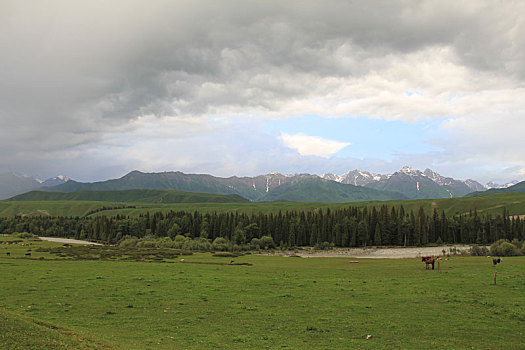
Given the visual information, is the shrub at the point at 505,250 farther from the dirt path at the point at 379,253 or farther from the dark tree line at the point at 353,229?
the dark tree line at the point at 353,229

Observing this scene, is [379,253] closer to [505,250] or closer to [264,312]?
[505,250]

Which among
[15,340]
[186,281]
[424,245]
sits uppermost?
[15,340]

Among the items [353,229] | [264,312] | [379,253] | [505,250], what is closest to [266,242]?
[353,229]

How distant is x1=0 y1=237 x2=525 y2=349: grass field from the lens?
65.8 ft

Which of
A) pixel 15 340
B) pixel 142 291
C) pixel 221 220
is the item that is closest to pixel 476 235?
pixel 221 220

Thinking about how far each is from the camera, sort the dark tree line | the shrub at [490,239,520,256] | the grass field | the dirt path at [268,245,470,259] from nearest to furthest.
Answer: the grass field
the shrub at [490,239,520,256]
the dirt path at [268,245,470,259]
the dark tree line

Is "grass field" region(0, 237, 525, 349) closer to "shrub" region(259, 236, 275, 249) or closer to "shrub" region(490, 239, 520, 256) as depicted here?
"shrub" region(490, 239, 520, 256)

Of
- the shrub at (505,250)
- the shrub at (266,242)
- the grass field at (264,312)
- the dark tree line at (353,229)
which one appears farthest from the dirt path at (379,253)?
the grass field at (264,312)

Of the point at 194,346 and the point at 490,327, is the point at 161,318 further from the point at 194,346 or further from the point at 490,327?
the point at 490,327

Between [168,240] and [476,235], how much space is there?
137 metres

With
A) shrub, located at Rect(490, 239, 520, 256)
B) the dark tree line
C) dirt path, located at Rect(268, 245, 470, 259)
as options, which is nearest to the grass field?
shrub, located at Rect(490, 239, 520, 256)

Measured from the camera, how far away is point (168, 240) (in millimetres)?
144125

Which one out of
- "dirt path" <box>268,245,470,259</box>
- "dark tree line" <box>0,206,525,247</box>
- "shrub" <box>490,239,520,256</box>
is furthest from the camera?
"dark tree line" <box>0,206,525,247</box>

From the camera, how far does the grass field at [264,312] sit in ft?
65.8
